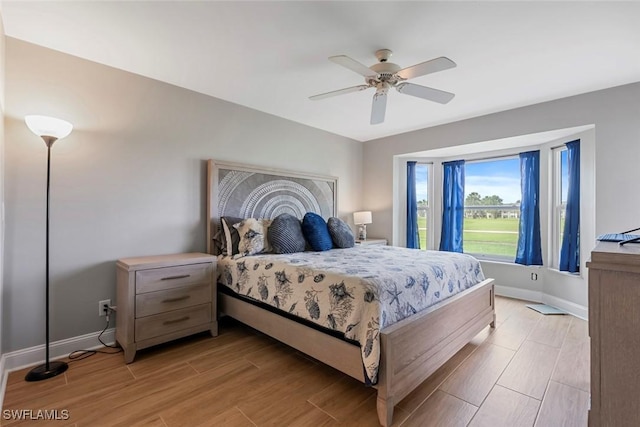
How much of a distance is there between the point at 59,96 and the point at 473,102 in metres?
3.99

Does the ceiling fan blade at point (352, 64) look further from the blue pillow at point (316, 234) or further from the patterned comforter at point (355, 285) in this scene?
the blue pillow at point (316, 234)

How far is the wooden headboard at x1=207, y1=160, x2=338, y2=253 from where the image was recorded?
122 inches

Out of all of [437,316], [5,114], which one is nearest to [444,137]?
[437,316]

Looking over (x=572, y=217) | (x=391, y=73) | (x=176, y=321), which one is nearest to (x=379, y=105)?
(x=391, y=73)

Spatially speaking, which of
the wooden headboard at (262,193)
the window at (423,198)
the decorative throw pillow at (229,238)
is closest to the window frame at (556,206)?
the window at (423,198)

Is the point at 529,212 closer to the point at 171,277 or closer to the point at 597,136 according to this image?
the point at 597,136

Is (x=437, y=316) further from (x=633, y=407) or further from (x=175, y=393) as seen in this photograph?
(x=175, y=393)

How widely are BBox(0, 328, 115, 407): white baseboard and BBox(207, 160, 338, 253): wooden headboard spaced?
3.84 ft

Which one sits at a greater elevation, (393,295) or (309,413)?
(393,295)

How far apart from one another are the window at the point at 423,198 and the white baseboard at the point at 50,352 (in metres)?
4.38

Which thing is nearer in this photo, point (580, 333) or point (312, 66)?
point (312, 66)

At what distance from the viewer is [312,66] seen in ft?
8.20

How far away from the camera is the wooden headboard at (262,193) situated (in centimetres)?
310

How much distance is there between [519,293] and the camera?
3949 millimetres
